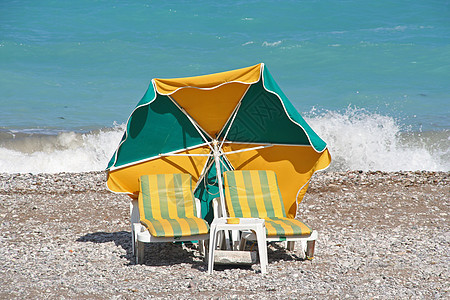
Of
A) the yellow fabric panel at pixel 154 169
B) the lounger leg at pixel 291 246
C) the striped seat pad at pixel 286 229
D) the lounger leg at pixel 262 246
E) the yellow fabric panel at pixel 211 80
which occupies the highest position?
the yellow fabric panel at pixel 211 80

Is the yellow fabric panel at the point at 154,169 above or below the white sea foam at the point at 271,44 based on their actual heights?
below

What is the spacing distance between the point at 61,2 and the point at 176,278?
27592mm

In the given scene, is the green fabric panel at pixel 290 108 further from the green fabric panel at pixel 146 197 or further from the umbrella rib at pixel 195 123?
the green fabric panel at pixel 146 197

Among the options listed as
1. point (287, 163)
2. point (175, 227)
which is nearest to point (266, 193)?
point (287, 163)

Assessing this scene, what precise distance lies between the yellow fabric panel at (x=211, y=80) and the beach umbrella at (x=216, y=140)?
2cm

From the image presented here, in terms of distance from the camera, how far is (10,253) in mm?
6594

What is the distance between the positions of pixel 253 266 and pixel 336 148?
831 cm

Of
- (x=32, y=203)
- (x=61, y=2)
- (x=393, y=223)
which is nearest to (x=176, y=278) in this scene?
(x=393, y=223)

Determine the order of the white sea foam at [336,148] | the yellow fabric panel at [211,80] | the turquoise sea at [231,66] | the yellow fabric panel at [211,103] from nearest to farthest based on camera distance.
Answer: the yellow fabric panel at [211,80] → the yellow fabric panel at [211,103] → the white sea foam at [336,148] → the turquoise sea at [231,66]

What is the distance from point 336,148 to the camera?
13.9 m

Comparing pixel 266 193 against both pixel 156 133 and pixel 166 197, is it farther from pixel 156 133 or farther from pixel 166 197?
pixel 156 133

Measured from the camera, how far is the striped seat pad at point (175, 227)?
19.5 feet

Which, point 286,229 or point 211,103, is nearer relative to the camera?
point 286,229

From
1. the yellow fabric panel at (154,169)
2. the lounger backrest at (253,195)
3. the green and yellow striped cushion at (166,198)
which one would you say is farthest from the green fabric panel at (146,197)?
the lounger backrest at (253,195)
